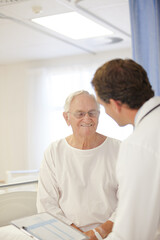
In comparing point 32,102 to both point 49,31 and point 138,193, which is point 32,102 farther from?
point 138,193

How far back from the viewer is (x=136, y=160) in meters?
1.18

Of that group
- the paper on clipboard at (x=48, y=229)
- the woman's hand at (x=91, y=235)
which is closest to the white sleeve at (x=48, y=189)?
the woman's hand at (x=91, y=235)

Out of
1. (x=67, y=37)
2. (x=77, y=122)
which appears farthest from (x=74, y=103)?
(x=67, y=37)

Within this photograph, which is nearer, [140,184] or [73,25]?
[140,184]

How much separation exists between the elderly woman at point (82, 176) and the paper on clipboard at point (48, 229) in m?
0.42

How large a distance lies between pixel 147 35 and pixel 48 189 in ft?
3.86

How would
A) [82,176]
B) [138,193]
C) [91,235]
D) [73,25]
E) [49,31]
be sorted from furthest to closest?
[49,31], [73,25], [82,176], [91,235], [138,193]

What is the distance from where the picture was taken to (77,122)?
2109mm

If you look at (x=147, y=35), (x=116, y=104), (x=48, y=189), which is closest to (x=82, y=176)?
(x=48, y=189)

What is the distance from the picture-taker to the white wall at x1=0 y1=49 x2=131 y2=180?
19.1 feet

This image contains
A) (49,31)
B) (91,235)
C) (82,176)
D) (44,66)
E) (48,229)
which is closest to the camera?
(48,229)

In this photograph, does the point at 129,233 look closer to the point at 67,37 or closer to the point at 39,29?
the point at 39,29

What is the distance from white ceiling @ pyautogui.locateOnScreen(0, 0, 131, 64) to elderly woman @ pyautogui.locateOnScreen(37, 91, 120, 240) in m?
1.42

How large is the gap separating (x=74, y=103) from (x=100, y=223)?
0.70 m
